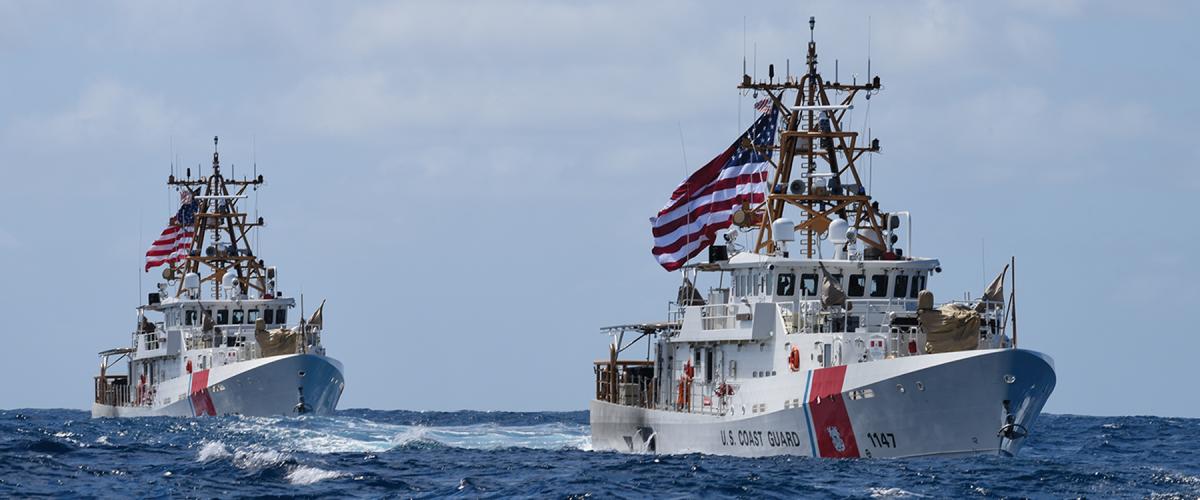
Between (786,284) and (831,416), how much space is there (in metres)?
5.97

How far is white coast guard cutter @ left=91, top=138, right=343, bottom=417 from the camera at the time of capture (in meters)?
79.8

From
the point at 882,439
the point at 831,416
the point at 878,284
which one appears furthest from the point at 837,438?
the point at 878,284

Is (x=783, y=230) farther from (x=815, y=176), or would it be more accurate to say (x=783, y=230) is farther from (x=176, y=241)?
(x=176, y=241)

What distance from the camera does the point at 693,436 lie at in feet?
173

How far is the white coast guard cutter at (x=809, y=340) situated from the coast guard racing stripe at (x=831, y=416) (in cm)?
4

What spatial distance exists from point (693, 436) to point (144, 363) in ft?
162

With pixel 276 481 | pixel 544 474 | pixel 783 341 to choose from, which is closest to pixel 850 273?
pixel 783 341

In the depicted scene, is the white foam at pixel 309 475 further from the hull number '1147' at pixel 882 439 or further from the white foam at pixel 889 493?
the hull number '1147' at pixel 882 439

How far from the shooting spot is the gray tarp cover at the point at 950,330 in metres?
45.3

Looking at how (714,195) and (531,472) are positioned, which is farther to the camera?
(714,195)

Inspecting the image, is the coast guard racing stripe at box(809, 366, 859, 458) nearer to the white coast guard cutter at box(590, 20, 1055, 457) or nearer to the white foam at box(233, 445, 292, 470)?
the white coast guard cutter at box(590, 20, 1055, 457)

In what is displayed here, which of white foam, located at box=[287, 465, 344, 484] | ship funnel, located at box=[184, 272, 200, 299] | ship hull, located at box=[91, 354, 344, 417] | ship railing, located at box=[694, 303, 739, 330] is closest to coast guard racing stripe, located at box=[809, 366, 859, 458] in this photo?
ship railing, located at box=[694, 303, 739, 330]

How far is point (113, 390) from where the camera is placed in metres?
102

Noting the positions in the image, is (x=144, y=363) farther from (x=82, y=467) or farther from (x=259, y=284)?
(x=82, y=467)
